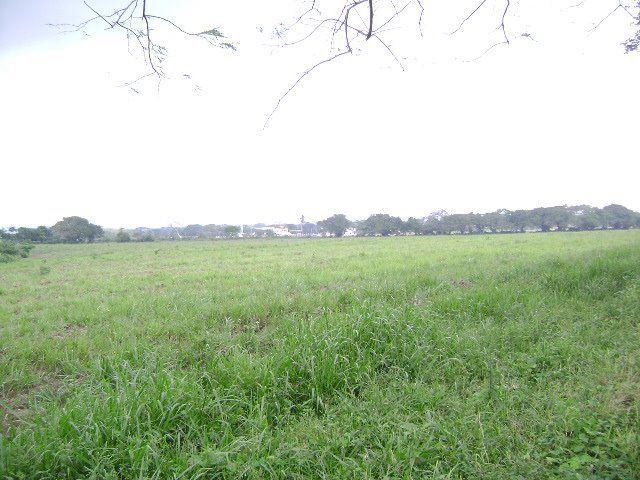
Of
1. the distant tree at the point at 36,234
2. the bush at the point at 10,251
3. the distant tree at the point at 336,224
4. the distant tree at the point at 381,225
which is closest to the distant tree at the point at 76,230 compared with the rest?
the distant tree at the point at 36,234

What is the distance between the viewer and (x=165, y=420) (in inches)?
102

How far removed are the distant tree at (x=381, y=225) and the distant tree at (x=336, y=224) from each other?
3.59m

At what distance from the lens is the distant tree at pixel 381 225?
66562mm

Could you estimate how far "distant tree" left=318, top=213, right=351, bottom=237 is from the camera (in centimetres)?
7150

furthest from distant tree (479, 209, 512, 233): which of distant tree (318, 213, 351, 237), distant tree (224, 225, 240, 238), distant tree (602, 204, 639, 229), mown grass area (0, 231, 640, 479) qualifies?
mown grass area (0, 231, 640, 479)

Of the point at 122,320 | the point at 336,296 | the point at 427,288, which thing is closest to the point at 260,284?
the point at 336,296

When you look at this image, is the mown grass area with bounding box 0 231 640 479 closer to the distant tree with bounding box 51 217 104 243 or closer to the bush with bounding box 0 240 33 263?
the bush with bounding box 0 240 33 263

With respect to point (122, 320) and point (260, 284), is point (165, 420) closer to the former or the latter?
point (122, 320)

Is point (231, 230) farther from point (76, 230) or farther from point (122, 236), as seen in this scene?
point (76, 230)

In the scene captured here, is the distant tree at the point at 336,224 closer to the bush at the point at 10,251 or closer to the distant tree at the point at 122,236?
the distant tree at the point at 122,236

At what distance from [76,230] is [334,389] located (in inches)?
2017

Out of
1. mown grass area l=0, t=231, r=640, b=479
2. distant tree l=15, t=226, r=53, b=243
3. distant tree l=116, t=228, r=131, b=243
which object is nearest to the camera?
mown grass area l=0, t=231, r=640, b=479

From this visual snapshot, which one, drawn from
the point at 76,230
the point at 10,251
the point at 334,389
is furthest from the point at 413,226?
the point at 334,389

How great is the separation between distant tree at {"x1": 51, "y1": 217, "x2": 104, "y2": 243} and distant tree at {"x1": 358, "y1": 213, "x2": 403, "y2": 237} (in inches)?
1899
